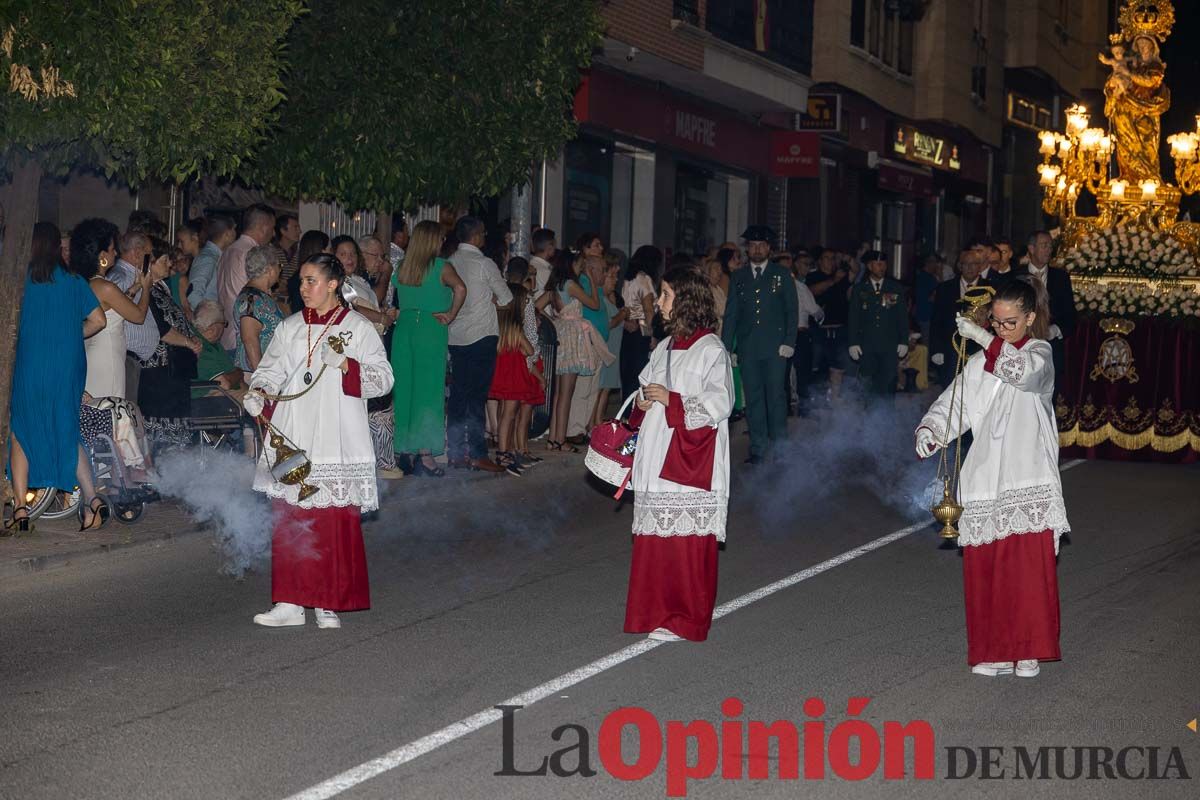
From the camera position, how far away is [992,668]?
765 centimetres

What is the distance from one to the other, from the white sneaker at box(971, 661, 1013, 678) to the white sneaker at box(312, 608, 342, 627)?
305 cm

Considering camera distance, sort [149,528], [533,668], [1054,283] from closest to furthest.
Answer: [533,668], [149,528], [1054,283]

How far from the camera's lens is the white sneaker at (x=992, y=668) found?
301 inches

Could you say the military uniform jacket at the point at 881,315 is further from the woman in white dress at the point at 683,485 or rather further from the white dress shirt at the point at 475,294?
the woman in white dress at the point at 683,485

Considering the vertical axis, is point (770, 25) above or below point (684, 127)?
above

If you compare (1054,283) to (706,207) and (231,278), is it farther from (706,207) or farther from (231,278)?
(706,207)

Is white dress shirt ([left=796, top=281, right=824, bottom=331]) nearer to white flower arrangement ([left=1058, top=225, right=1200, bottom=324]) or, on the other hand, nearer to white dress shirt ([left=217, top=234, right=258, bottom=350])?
white flower arrangement ([left=1058, top=225, right=1200, bottom=324])

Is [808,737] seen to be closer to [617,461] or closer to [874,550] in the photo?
[617,461]

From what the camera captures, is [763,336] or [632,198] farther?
[632,198]

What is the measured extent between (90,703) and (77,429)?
4.09 metres

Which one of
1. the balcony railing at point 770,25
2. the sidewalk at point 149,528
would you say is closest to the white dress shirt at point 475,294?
Answer: the sidewalk at point 149,528

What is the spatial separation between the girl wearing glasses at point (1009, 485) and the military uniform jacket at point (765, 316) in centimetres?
791

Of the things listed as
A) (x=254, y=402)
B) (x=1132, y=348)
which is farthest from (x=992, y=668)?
(x=1132, y=348)

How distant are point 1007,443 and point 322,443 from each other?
129 inches
